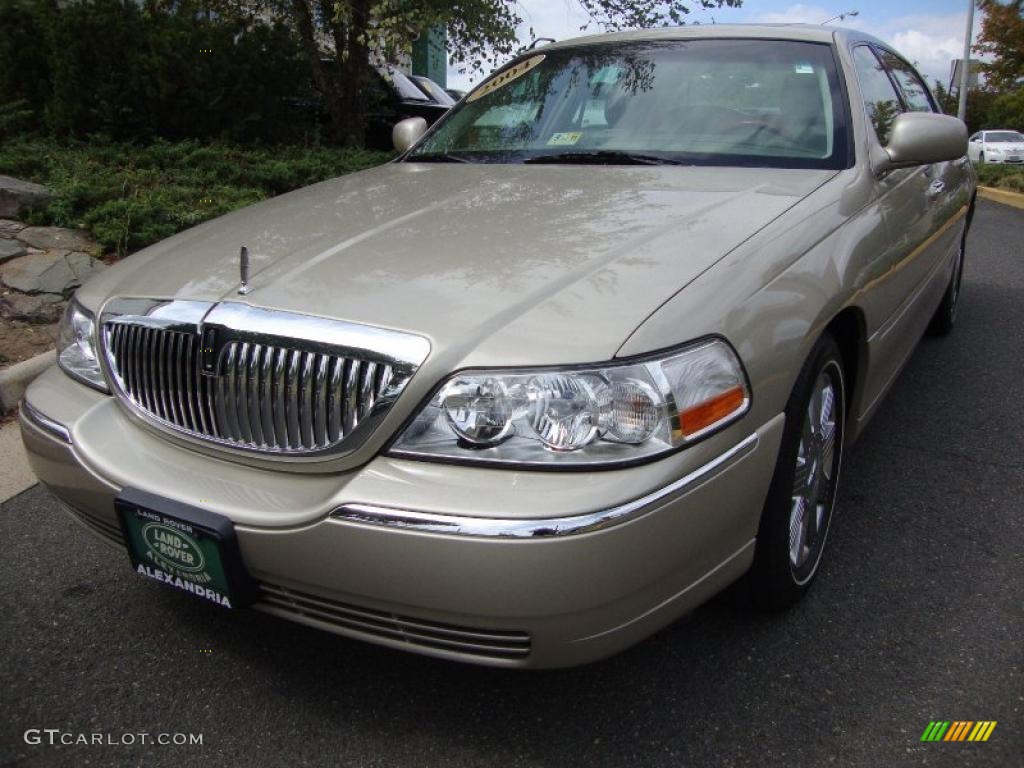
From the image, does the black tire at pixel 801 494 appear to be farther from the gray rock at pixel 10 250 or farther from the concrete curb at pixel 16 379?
Result: the gray rock at pixel 10 250

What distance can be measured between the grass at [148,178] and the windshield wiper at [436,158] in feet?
9.60

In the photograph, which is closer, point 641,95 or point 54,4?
point 641,95

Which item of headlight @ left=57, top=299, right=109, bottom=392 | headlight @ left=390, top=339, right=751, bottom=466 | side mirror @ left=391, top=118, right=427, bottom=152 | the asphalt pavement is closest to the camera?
headlight @ left=390, top=339, right=751, bottom=466

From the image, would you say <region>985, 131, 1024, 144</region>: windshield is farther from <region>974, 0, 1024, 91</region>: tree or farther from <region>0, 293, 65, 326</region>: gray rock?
<region>0, 293, 65, 326</region>: gray rock

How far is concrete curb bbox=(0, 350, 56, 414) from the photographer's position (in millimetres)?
4094

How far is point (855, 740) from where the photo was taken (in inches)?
79.3

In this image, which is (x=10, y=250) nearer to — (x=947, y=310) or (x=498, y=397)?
(x=498, y=397)

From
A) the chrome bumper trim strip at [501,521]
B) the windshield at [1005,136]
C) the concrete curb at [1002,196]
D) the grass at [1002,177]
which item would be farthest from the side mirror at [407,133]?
the windshield at [1005,136]

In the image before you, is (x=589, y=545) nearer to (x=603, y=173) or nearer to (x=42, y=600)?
(x=603, y=173)

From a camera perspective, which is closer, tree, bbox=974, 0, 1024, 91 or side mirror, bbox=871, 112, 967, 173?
side mirror, bbox=871, 112, 967, 173

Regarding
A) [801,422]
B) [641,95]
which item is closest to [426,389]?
[801,422]

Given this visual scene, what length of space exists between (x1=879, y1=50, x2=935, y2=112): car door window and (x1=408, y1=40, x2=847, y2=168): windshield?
100 cm

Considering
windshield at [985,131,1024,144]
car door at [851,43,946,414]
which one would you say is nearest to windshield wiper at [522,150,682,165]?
car door at [851,43,946,414]

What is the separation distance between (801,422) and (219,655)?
1587 mm
